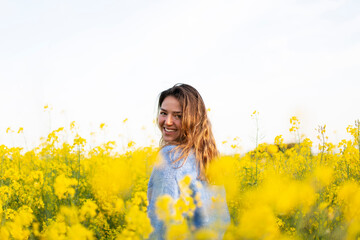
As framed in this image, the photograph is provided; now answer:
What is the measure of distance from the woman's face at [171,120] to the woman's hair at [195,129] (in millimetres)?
28

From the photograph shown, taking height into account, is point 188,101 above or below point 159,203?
above

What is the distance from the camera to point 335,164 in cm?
452

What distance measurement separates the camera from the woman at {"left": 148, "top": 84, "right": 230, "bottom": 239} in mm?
1614

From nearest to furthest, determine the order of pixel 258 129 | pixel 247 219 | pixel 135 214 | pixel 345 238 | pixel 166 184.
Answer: pixel 247 219, pixel 135 214, pixel 166 184, pixel 345 238, pixel 258 129

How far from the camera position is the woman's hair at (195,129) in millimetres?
1909

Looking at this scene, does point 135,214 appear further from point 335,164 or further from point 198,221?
point 335,164

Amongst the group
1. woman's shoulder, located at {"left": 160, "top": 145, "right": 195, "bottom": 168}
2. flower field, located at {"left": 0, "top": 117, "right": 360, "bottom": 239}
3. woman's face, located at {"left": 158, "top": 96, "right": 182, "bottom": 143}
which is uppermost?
woman's face, located at {"left": 158, "top": 96, "right": 182, "bottom": 143}

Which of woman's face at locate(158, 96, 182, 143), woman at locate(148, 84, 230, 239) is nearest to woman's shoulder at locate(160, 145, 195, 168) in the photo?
woman at locate(148, 84, 230, 239)

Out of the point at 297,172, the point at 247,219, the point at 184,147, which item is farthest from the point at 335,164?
the point at 247,219

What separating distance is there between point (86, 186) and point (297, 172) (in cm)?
248

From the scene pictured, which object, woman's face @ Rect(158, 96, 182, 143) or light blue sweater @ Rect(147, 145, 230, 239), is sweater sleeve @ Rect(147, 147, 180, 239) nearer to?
light blue sweater @ Rect(147, 145, 230, 239)

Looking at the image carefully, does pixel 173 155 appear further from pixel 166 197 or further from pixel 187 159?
pixel 166 197

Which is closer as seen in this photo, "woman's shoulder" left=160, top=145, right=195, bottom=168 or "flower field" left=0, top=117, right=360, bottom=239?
"flower field" left=0, top=117, right=360, bottom=239

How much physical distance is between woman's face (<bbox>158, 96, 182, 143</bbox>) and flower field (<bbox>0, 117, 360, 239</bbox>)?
303mm
